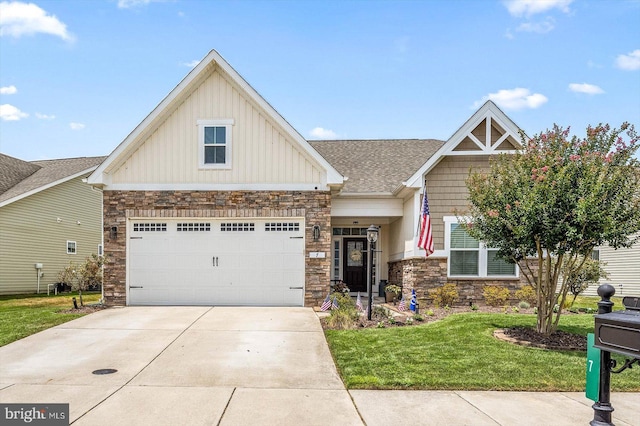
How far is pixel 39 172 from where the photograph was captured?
2258cm

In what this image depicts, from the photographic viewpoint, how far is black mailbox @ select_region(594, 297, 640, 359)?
3.43 m

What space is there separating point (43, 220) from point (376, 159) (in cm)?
1502

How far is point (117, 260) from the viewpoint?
12766 millimetres

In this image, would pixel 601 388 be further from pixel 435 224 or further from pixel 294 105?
pixel 294 105

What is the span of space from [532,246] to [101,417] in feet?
25.4

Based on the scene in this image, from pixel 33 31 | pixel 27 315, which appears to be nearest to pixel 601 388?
pixel 27 315

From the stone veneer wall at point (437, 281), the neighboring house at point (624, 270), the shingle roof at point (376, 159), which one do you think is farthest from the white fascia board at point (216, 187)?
the neighboring house at point (624, 270)

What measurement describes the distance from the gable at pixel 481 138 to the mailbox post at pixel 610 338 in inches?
373

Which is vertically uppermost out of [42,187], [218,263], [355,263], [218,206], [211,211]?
[42,187]

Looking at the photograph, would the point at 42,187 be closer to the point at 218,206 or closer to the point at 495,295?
the point at 218,206

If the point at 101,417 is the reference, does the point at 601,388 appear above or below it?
above

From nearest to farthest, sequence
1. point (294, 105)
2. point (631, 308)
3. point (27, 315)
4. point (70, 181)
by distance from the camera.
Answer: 1. point (631, 308)
2. point (27, 315)
3. point (294, 105)
4. point (70, 181)

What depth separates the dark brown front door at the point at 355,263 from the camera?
1684 cm

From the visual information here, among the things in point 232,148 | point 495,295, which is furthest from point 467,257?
point 232,148
